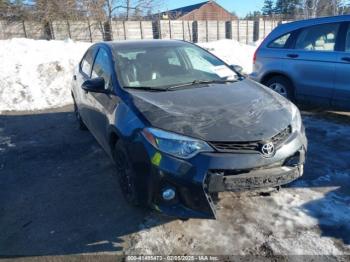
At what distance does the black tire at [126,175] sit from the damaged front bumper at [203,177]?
0.23 m

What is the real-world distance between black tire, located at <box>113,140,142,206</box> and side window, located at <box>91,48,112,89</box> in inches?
33.7

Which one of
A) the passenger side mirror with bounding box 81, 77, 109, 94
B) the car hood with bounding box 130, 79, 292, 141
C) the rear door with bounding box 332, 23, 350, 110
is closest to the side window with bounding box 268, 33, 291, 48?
the rear door with bounding box 332, 23, 350, 110

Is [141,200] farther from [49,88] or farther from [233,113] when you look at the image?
[49,88]

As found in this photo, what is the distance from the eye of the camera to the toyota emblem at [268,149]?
109 inches

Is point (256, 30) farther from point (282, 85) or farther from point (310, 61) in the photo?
point (310, 61)

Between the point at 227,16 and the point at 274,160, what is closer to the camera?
the point at 274,160

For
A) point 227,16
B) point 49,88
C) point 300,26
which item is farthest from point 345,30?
point 227,16

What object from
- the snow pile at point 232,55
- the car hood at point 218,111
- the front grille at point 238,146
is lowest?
the snow pile at point 232,55

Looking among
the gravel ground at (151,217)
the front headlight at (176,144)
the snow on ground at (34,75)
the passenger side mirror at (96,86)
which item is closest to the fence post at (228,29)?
the snow on ground at (34,75)

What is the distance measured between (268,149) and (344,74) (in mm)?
3639

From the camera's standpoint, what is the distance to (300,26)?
6.42 metres

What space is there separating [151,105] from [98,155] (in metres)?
2.21

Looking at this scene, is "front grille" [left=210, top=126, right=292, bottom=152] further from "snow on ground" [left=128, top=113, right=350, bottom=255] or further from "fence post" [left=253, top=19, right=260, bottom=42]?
"fence post" [left=253, top=19, right=260, bottom=42]

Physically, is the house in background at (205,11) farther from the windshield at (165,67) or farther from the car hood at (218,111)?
the car hood at (218,111)
